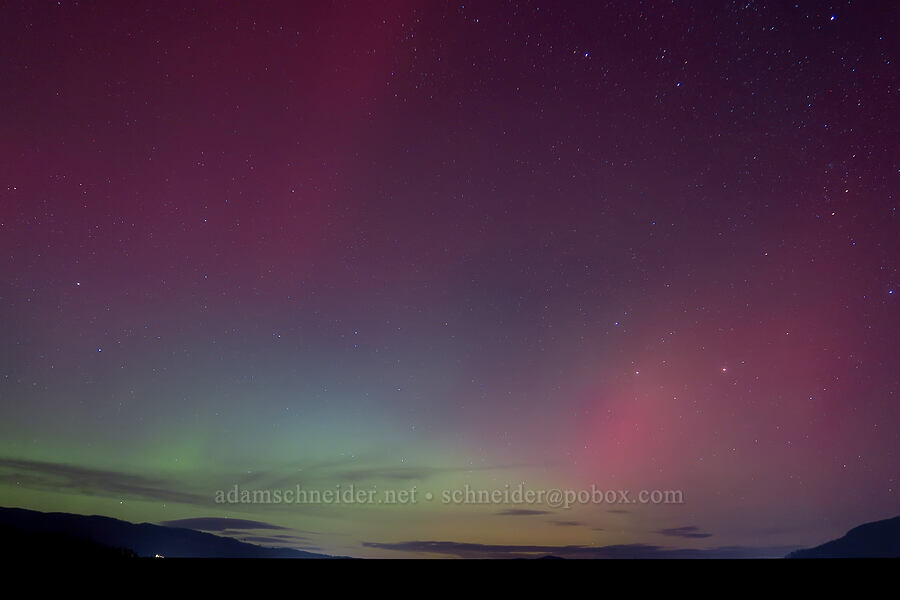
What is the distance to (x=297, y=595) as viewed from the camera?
5.07m

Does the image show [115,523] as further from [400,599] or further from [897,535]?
[897,535]

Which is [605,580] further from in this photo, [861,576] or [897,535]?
[897,535]

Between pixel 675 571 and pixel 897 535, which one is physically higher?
pixel 675 571

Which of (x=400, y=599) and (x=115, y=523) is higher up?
(x=400, y=599)

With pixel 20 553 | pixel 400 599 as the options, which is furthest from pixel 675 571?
pixel 20 553

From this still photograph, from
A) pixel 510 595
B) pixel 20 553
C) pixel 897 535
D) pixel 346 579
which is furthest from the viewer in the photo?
pixel 897 535

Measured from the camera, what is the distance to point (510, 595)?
5227 mm

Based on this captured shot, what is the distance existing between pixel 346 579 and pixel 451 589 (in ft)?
3.08

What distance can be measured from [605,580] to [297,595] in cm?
260

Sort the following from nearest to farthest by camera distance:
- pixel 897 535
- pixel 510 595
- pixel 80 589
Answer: pixel 80 589, pixel 510 595, pixel 897 535

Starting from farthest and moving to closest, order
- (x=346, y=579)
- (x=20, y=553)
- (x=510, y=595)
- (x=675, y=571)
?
(x=20, y=553) < (x=675, y=571) < (x=346, y=579) < (x=510, y=595)

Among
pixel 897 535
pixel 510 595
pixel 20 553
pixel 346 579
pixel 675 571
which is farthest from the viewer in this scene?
pixel 897 535

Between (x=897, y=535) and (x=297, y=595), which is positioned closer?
(x=297, y=595)

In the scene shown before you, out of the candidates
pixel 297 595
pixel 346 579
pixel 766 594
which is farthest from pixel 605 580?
pixel 297 595
